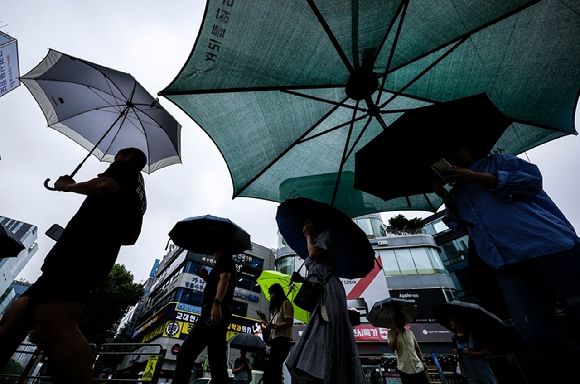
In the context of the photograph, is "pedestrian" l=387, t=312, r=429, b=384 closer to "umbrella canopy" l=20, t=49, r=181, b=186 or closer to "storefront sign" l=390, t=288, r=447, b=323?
"umbrella canopy" l=20, t=49, r=181, b=186

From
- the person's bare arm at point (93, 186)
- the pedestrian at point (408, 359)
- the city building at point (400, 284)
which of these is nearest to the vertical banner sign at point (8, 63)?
the person's bare arm at point (93, 186)

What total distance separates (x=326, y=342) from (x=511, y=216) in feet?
5.14

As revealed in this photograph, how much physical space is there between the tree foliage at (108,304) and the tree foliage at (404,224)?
26038 millimetres

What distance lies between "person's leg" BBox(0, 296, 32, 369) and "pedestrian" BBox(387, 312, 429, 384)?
5.30 metres

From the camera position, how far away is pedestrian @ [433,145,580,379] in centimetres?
130

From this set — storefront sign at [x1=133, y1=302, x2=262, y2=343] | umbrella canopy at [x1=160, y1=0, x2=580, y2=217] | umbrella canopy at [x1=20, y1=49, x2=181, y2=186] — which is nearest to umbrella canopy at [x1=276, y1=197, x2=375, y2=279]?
umbrella canopy at [x1=160, y1=0, x2=580, y2=217]

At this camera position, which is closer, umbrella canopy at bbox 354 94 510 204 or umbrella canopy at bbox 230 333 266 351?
umbrella canopy at bbox 354 94 510 204

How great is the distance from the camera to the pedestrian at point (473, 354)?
4.16 metres

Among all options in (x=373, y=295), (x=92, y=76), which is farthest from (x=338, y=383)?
(x=373, y=295)

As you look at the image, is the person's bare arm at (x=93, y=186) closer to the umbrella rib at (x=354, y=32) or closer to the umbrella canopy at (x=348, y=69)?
the umbrella canopy at (x=348, y=69)

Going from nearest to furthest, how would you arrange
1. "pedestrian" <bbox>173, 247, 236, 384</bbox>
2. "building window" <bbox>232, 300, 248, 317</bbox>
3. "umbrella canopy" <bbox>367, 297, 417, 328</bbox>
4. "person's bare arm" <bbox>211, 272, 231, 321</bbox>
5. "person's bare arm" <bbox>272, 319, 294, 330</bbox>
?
"pedestrian" <bbox>173, 247, 236, 384</bbox>, "person's bare arm" <bbox>211, 272, 231, 321</bbox>, "person's bare arm" <bbox>272, 319, 294, 330</bbox>, "umbrella canopy" <bbox>367, 297, 417, 328</bbox>, "building window" <bbox>232, 300, 248, 317</bbox>

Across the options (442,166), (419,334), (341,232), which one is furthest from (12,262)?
(442,166)

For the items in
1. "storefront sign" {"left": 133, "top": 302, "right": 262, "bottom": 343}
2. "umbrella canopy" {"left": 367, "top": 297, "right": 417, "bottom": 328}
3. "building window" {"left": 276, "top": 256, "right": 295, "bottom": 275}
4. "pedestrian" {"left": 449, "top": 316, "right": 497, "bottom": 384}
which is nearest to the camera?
"pedestrian" {"left": 449, "top": 316, "right": 497, "bottom": 384}

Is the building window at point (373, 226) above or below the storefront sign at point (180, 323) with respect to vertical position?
above
